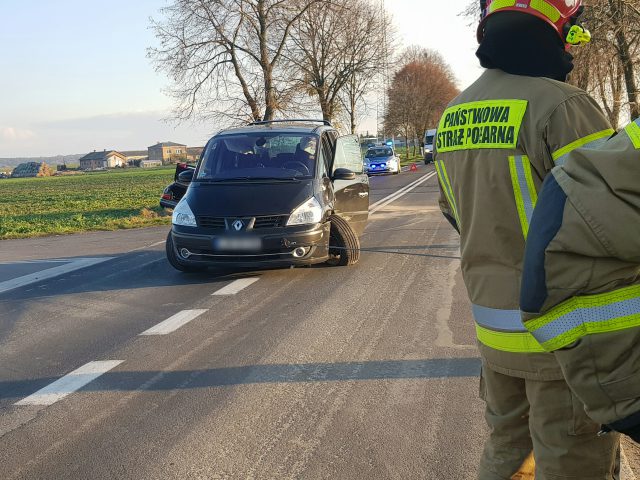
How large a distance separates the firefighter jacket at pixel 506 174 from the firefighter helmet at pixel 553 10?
176 mm

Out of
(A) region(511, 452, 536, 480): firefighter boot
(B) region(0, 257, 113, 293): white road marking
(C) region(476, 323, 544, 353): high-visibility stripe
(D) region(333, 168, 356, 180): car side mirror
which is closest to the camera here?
(C) region(476, 323, 544, 353): high-visibility stripe

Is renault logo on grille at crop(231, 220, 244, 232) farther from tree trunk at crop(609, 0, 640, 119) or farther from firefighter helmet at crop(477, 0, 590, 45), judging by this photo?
tree trunk at crop(609, 0, 640, 119)

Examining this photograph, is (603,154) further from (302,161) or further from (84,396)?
(302,161)

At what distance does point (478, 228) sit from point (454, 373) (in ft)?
8.96

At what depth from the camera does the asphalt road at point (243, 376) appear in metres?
3.56

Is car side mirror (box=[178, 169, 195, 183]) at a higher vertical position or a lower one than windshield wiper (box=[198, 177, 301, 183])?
higher

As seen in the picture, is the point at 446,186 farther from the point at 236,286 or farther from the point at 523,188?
the point at 236,286

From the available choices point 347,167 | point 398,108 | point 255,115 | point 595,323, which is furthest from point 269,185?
point 398,108

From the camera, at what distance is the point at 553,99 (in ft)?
6.53

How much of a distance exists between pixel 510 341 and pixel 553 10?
39.7 inches

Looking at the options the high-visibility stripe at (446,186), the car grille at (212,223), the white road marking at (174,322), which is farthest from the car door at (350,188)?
the high-visibility stripe at (446,186)

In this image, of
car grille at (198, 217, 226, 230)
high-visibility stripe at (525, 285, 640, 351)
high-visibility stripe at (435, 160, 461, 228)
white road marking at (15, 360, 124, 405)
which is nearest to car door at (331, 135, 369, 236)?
car grille at (198, 217, 226, 230)

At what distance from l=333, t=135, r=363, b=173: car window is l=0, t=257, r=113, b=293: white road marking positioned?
13.1ft

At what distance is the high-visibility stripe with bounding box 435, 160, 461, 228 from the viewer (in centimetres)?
237
